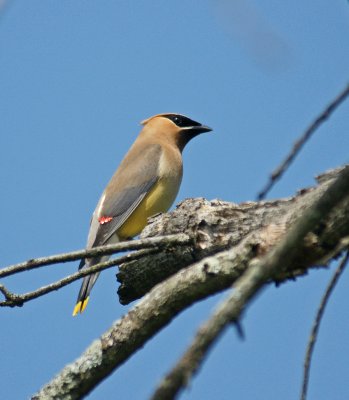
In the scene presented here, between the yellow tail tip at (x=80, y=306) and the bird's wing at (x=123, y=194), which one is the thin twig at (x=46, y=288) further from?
the bird's wing at (x=123, y=194)

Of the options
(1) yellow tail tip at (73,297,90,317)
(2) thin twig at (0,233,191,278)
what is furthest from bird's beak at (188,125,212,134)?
(2) thin twig at (0,233,191,278)

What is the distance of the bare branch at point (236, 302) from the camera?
5.00 feet

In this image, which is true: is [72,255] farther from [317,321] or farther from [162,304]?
[317,321]

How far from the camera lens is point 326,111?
2018 millimetres

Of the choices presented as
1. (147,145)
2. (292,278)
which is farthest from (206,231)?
(147,145)

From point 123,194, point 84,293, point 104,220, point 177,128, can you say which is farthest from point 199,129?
point 84,293

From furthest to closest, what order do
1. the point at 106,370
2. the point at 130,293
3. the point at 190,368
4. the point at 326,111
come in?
the point at 130,293 < the point at 106,370 < the point at 326,111 < the point at 190,368

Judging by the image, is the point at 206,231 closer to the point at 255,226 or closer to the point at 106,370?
the point at 255,226

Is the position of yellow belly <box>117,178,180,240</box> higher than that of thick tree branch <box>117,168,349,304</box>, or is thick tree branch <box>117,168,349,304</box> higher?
yellow belly <box>117,178,180,240</box>

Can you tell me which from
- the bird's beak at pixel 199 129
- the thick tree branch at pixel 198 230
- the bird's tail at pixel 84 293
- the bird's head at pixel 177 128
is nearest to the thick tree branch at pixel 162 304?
the thick tree branch at pixel 198 230

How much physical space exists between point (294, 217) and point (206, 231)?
897 millimetres

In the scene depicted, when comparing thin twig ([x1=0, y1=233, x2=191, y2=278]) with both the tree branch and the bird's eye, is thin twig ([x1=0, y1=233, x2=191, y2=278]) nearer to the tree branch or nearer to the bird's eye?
the tree branch

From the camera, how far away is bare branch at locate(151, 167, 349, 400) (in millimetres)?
1524

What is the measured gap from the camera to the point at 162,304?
3.02 meters
